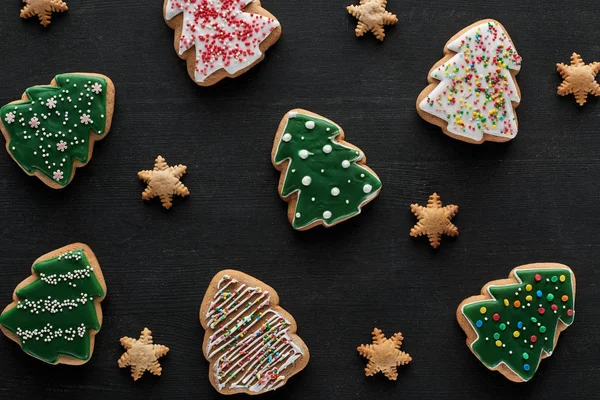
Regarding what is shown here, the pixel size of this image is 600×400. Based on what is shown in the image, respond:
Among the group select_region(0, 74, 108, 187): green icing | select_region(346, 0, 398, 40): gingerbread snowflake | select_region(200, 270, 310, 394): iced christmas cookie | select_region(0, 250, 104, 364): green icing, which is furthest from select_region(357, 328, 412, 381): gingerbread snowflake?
select_region(0, 74, 108, 187): green icing

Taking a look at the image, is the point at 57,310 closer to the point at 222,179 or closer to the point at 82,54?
the point at 222,179

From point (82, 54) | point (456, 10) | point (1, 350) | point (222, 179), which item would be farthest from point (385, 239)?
point (1, 350)

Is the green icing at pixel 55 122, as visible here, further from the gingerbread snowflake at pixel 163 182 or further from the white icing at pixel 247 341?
the white icing at pixel 247 341

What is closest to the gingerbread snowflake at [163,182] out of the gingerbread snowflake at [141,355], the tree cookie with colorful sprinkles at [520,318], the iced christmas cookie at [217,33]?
the iced christmas cookie at [217,33]

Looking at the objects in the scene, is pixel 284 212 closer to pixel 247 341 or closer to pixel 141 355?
pixel 247 341

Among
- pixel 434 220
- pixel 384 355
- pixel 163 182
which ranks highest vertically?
pixel 163 182

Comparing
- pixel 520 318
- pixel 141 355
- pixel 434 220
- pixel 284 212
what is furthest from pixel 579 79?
pixel 141 355
